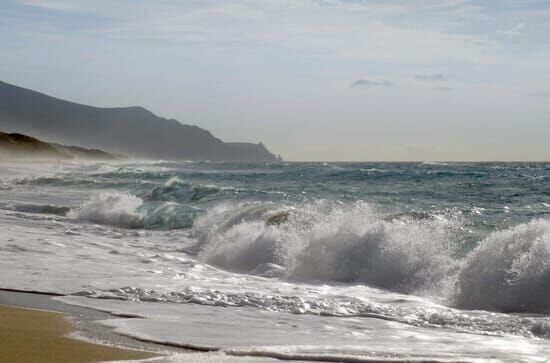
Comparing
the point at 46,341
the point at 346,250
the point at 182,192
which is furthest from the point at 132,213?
the point at 46,341

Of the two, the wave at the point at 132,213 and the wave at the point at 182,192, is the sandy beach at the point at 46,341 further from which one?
the wave at the point at 182,192

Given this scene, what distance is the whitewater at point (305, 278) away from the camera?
5.85 metres

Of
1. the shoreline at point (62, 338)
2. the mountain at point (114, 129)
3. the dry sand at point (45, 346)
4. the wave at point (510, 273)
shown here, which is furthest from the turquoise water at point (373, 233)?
the mountain at point (114, 129)

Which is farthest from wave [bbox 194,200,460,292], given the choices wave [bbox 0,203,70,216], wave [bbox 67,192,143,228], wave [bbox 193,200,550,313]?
wave [bbox 0,203,70,216]

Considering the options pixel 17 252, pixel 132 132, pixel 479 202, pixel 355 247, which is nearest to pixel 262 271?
pixel 355 247

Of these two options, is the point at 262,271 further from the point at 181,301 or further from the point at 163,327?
the point at 163,327

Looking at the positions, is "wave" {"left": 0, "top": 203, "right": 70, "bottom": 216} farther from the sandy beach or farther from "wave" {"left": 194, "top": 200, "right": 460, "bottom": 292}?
the sandy beach

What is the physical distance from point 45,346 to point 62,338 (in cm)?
33

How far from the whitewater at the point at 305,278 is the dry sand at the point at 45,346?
20.1 inches

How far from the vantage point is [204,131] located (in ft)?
566

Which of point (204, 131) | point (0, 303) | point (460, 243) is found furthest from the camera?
point (204, 131)

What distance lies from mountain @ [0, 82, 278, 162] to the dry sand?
436 feet

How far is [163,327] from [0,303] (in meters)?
1.75

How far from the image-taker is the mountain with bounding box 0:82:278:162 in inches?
5408
